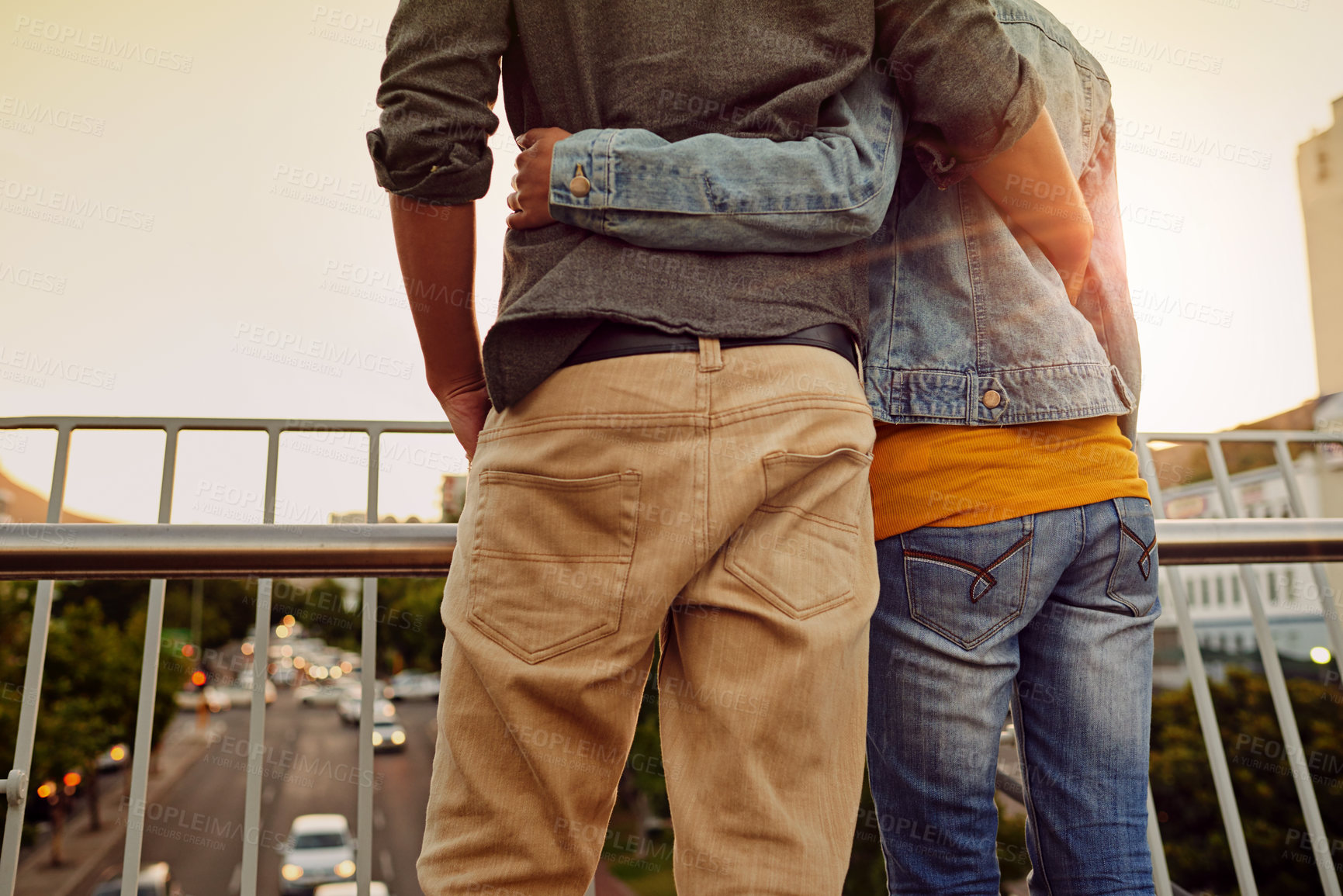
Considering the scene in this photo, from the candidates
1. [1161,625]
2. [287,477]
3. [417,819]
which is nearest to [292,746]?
[417,819]

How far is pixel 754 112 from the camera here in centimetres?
89

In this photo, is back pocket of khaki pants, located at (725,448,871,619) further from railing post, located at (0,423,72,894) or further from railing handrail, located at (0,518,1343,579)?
railing post, located at (0,423,72,894)

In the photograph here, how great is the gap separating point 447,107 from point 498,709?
0.65m

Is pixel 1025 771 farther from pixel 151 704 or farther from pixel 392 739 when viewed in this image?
pixel 392 739

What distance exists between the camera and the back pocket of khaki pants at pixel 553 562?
0.80 metres

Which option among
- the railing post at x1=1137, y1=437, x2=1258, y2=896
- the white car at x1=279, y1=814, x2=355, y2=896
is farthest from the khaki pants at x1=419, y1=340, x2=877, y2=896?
the white car at x1=279, y1=814, x2=355, y2=896

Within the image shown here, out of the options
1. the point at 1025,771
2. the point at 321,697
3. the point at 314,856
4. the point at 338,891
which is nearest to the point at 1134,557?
the point at 1025,771

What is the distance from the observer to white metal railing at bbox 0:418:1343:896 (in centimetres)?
120

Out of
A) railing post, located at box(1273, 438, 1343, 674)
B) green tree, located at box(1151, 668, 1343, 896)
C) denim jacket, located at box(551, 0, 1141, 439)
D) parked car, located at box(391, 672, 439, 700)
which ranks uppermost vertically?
denim jacket, located at box(551, 0, 1141, 439)

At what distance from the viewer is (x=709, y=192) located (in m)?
0.84

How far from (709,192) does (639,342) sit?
17cm

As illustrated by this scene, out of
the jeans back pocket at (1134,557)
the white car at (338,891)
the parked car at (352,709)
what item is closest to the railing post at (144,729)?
the jeans back pocket at (1134,557)

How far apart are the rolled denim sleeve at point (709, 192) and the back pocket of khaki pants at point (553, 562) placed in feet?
0.89

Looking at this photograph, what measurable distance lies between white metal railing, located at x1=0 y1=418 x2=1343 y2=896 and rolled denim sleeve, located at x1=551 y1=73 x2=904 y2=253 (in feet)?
1.97
